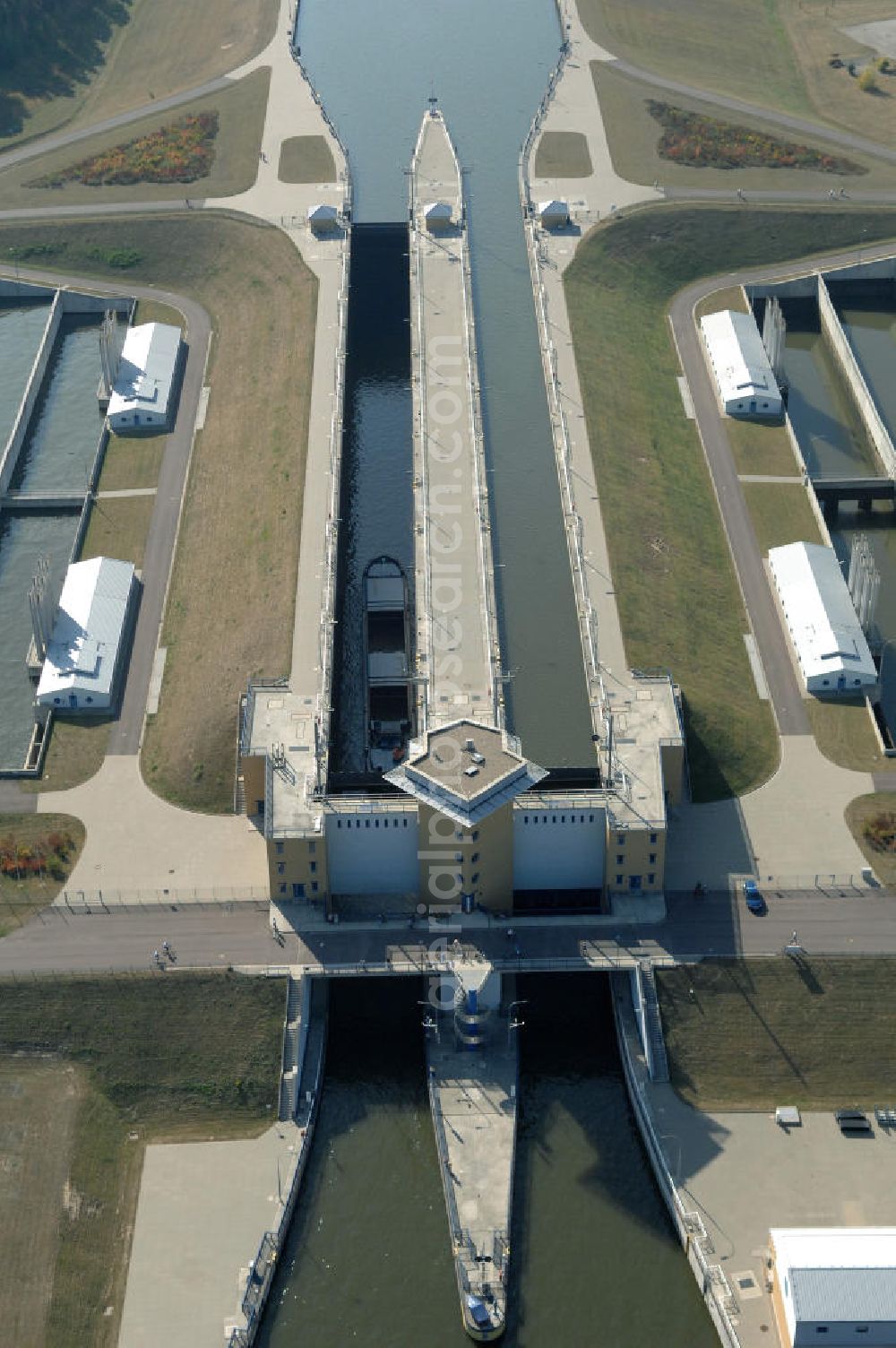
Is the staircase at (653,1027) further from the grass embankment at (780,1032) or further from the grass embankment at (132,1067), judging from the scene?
the grass embankment at (132,1067)

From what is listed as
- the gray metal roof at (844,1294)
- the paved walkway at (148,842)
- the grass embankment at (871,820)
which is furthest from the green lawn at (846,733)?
the gray metal roof at (844,1294)

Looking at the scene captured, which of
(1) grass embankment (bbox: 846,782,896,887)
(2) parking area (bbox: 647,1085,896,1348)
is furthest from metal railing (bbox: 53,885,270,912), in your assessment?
Result: (1) grass embankment (bbox: 846,782,896,887)

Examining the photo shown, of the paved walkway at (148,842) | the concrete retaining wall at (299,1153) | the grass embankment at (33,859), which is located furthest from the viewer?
the paved walkway at (148,842)

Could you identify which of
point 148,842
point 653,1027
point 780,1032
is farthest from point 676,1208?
point 148,842

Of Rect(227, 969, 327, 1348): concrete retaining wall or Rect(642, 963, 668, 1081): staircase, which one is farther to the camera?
Rect(642, 963, 668, 1081): staircase

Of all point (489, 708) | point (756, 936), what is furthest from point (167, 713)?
point (756, 936)

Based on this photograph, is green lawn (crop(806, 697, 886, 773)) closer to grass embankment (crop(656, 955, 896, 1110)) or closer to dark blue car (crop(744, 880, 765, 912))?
dark blue car (crop(744, 880, 765, 912))
